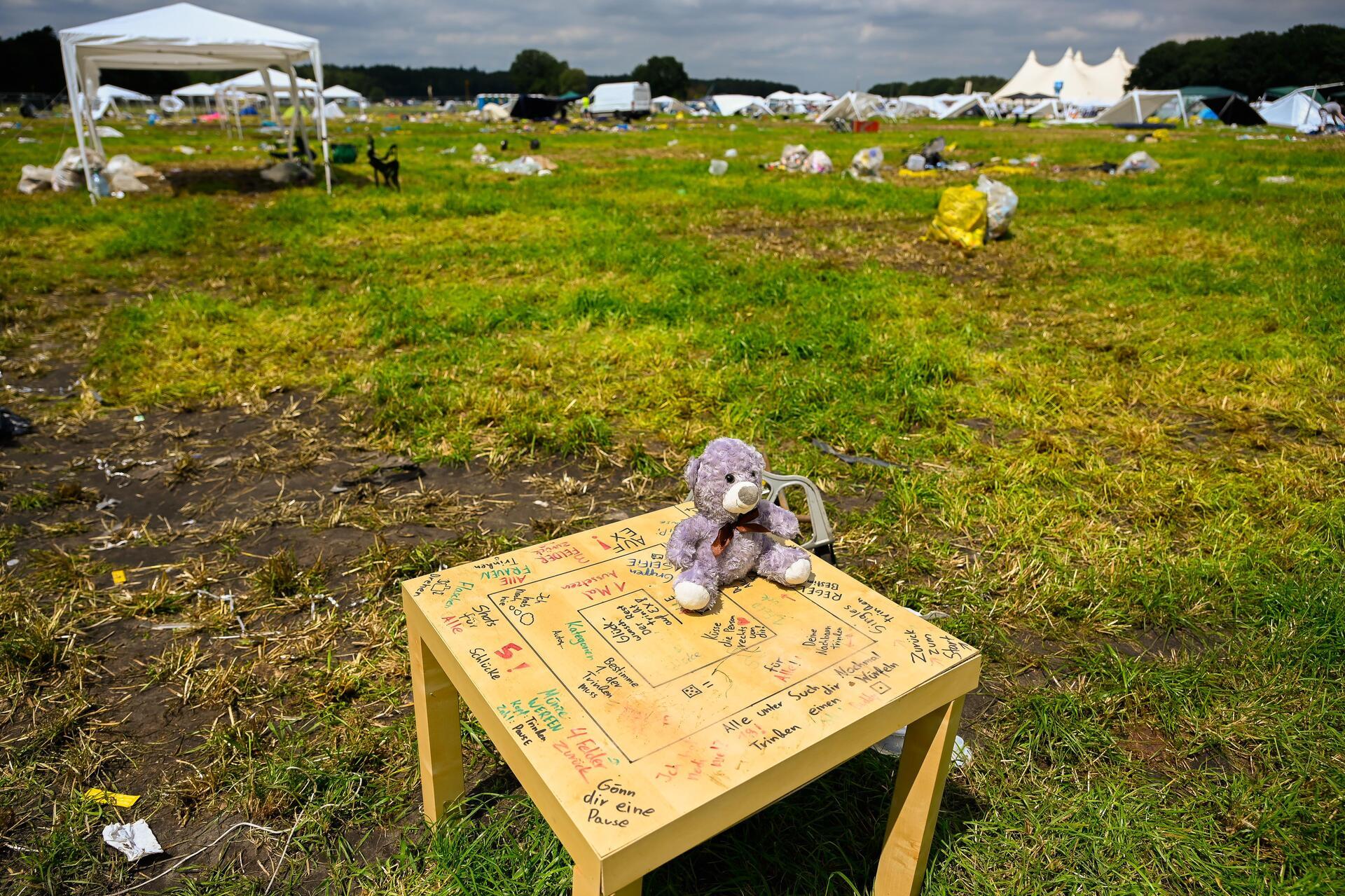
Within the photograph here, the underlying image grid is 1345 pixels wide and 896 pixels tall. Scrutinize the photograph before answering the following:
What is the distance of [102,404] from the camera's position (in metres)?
4.54

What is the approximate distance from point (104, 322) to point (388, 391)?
10.5 ft

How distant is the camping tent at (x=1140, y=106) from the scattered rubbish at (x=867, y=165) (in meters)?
26.3

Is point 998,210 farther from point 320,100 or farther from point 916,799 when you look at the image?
point 320,100

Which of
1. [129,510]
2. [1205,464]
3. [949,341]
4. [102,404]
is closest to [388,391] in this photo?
[129,510]

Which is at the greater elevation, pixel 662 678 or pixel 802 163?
pixel 802 163

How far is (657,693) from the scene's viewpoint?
1452 millimetres

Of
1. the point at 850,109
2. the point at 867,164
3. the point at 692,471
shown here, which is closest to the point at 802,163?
the point at 867,164

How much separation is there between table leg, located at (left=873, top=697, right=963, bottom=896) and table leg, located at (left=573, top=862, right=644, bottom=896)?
2.27ft

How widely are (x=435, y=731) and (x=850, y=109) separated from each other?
3795 cm

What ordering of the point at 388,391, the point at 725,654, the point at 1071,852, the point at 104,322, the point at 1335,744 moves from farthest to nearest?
the point at 104,322
the point at 388,391
the point at 1335,744
the point at 1071,852
the point at 725,654

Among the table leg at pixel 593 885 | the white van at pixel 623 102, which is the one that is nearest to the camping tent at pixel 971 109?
the white van at pixel 623 102

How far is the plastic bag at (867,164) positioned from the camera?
557 inches

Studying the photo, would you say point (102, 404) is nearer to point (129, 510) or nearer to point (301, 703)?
point (129, 510)

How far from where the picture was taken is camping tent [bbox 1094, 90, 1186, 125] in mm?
33562
